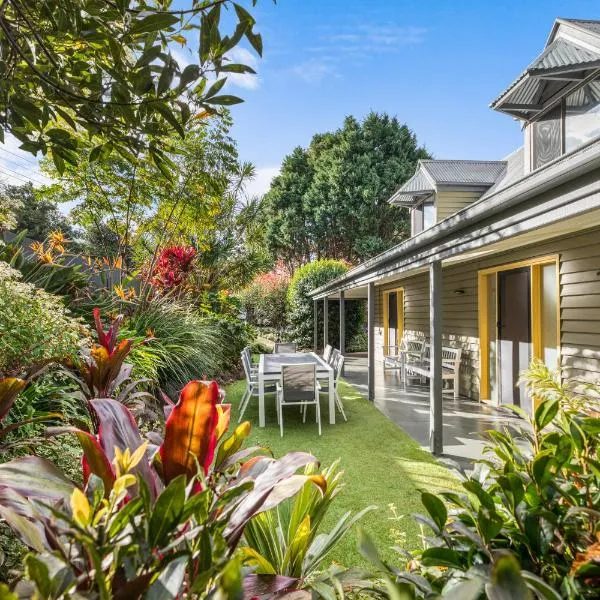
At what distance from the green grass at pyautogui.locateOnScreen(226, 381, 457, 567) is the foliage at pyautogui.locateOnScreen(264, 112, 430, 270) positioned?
2065 centimetres

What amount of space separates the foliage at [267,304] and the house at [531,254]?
11.8m

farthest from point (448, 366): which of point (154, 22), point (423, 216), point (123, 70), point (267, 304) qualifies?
point (267, 304)

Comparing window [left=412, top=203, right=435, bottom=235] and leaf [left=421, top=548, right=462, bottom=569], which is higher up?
window [left=412, top=203, right=435, bottom=235]

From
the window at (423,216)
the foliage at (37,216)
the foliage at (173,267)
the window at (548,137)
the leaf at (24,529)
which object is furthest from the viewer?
the foliage at (37,216)

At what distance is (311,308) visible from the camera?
17.5m

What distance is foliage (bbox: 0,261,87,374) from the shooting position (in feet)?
7.70

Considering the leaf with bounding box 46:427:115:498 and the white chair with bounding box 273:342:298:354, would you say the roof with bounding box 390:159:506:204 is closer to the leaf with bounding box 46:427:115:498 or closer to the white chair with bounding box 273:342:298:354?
the white chair with bounding box 273:342:298:354

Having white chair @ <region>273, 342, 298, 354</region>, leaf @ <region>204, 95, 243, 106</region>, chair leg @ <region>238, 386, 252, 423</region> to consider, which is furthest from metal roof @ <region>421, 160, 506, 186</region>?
leaf @ <region>204, 95, 243, 106</region>

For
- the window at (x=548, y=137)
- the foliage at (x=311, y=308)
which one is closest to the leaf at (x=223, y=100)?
the window at (x=548, y=137)

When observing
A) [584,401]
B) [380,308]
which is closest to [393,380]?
[380,308]

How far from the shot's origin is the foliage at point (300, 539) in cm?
Result: 116

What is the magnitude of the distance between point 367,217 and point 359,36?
49.8ft

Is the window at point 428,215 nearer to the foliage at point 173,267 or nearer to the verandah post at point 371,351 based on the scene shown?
the verandah post at point 371,351

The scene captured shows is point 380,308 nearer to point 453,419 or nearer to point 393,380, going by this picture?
point 393,380
